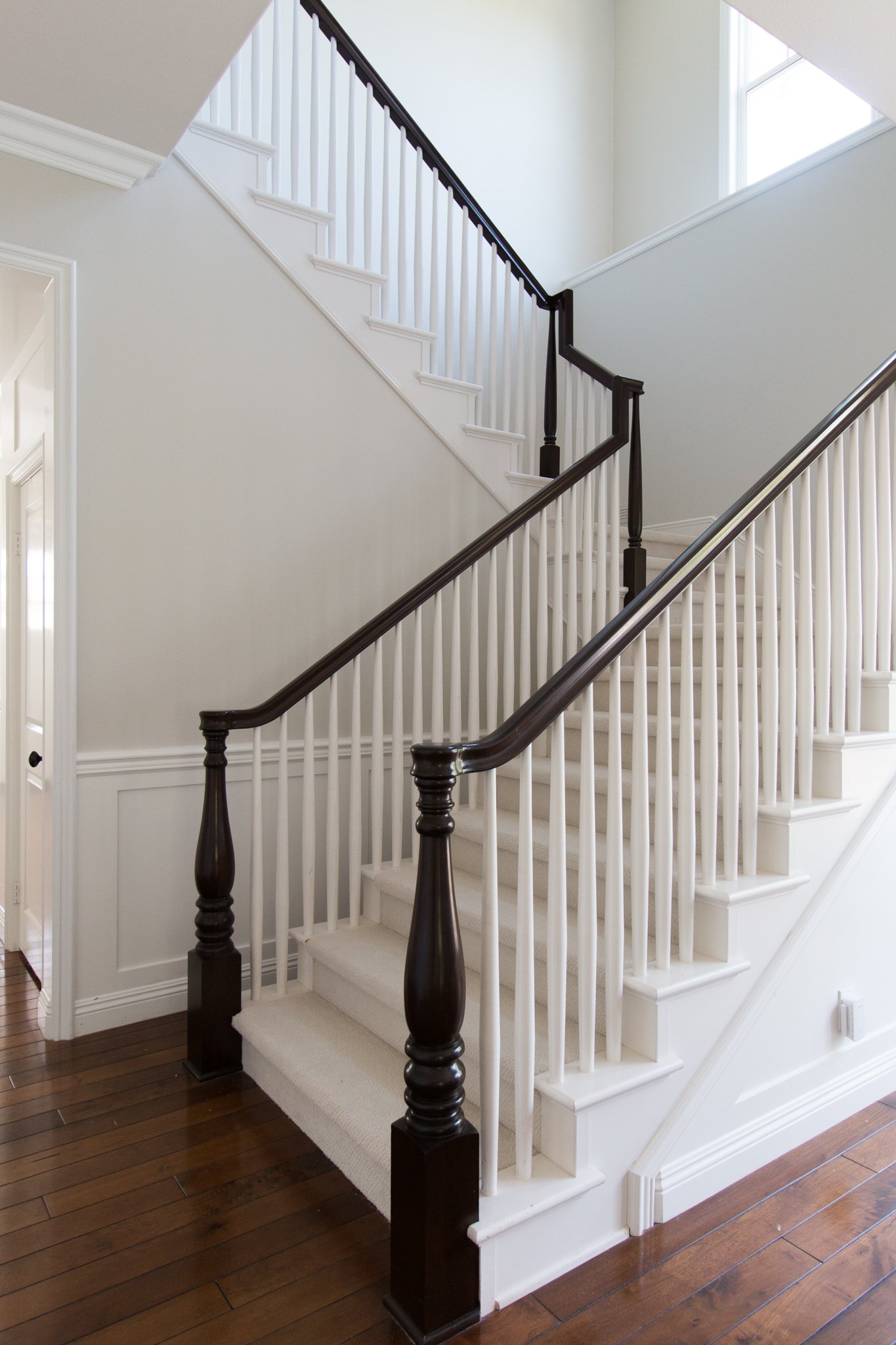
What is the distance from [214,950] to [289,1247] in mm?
919

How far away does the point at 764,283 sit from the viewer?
4090 mm

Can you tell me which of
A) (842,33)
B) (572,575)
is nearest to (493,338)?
(572,575)

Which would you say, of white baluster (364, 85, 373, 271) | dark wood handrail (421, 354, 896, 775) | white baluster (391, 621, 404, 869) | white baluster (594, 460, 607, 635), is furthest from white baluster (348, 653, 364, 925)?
white baluster (364, 85, 373, 271)

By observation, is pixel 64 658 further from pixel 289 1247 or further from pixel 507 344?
pixel 507 344

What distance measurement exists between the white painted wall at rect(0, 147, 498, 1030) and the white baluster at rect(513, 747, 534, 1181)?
63.9 inches

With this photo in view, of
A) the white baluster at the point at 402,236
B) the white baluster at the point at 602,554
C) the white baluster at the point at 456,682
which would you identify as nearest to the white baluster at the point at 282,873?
the white baluster at the point at 456,682

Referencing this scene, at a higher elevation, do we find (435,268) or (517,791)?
(435,268)

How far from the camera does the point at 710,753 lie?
6.75 ft

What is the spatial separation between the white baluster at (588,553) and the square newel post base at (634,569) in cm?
22

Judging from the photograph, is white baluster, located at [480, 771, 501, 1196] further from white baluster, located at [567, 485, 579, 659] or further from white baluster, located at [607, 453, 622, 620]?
white baluster, located at [607, 453, 622, 620]

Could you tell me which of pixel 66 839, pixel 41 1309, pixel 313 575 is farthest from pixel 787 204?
pixel 41 1309

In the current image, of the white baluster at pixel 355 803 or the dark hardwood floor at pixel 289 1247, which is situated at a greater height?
the white baluster at pixel 355 803

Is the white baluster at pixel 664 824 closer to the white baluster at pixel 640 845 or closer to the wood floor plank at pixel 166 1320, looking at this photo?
the white baluster at pixel 640 845

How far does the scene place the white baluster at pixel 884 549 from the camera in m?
2.57
